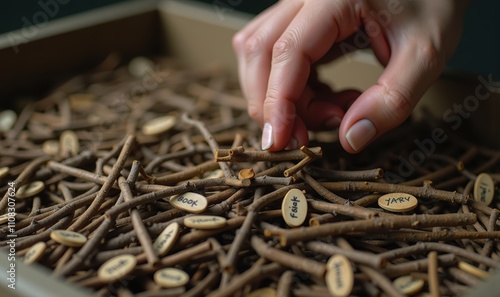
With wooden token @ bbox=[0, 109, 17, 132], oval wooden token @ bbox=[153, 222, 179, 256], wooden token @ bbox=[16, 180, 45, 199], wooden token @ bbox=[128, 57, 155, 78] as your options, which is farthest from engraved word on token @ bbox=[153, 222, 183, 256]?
wooden token @ bbox=[128, 57, 155, 78]

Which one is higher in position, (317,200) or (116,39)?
(116,39)

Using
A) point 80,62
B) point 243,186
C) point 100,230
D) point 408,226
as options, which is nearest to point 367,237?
point 408,226

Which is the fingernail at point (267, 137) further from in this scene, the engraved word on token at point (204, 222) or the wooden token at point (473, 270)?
the wooden token at point (473, 270)

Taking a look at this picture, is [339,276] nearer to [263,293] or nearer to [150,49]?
[263,293]

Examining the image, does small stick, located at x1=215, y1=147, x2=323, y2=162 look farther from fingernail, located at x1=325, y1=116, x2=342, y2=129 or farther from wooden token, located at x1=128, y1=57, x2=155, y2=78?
wooden token, located at x1=128, y1=57, x2=155, y2=78

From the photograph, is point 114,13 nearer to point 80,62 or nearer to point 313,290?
point 80,62

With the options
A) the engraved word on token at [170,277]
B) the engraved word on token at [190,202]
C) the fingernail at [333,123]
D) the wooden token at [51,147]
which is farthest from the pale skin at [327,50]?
the wooden token at [51,147]
